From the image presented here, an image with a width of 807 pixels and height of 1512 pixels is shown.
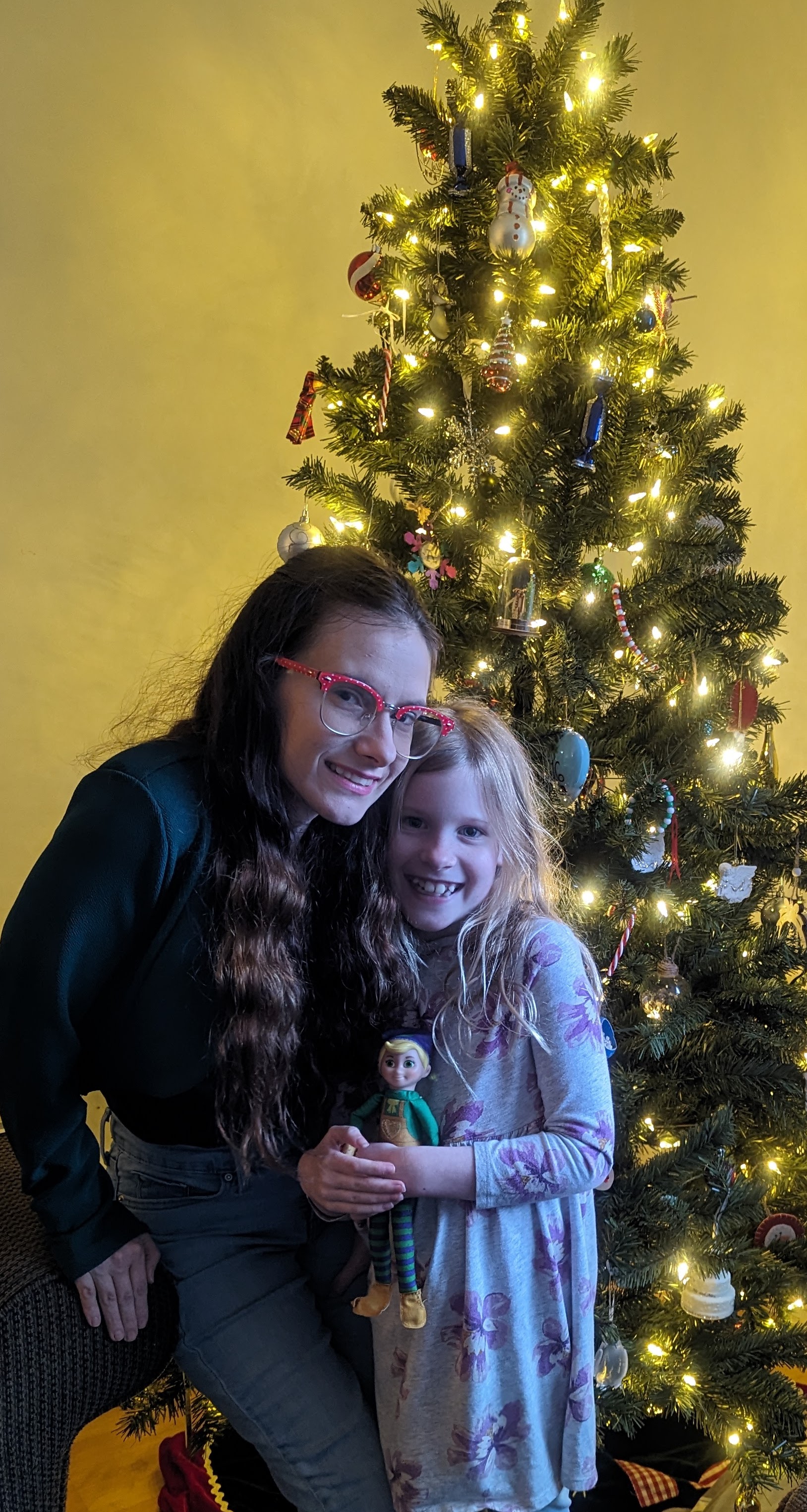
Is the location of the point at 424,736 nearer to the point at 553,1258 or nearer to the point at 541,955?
the point at 541,955

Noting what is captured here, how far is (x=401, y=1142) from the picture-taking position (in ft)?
3.38

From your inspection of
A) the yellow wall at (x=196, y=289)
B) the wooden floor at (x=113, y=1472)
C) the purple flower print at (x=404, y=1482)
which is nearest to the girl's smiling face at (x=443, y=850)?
the purple flower print at (x=404, y=1482)

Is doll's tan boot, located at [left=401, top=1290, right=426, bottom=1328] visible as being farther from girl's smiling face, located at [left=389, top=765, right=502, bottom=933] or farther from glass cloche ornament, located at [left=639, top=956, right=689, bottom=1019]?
glass cloche ornament, located at [left=639, top=956, right=689, bottom=1019]

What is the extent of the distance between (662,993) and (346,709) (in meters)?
0.81

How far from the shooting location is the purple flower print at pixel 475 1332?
0.99m

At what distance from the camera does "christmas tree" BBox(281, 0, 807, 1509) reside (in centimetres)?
154

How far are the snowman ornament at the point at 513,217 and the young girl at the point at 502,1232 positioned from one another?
0.99 metres

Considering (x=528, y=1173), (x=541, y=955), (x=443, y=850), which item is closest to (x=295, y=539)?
(x=443, y=850)

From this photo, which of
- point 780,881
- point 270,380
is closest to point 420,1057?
point 780,881

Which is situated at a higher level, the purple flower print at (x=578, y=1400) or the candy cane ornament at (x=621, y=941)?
the candy cane ornament at (x=621, y=941)

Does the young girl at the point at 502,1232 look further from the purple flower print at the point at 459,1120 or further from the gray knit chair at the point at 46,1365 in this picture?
the gray knit chair at the point at 46,1365

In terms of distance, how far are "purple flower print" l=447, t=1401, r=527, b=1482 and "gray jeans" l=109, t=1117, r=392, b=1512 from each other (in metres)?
0.11

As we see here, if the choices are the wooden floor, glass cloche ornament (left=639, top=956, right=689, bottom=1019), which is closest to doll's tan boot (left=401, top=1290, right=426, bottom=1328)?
glass cloche ornament (left=639, top=956, right=689, bottom=1019)

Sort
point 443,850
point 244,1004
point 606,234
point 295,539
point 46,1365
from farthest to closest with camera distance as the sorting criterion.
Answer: point 295,539 → point 606,234 → point 443,850 → point 244,1004 → point 46,1365
